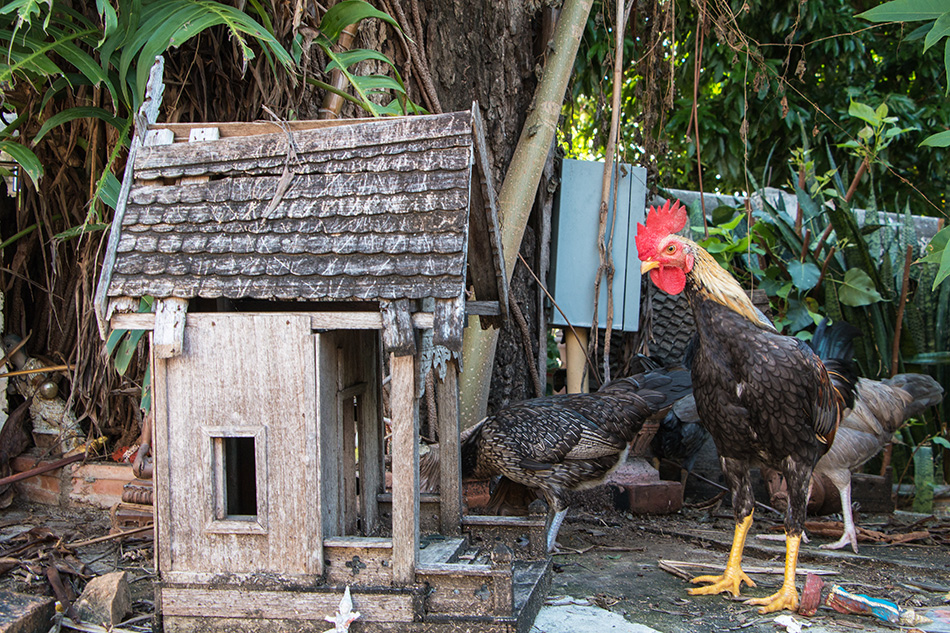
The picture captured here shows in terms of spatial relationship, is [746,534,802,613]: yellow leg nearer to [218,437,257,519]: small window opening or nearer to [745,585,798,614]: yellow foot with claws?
[745,585,798,614]: yellow foot with claws

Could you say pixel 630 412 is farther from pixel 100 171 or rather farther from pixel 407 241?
pixel 100 171

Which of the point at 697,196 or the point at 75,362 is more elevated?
the point at 697,196

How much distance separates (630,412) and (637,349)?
1.56 metres

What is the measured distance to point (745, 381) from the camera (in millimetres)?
3609

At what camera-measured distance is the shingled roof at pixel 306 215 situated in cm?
282

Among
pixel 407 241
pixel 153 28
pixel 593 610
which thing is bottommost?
pixel 593 610

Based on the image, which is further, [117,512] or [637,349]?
[637,349]

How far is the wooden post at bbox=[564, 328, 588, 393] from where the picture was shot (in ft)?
19.5

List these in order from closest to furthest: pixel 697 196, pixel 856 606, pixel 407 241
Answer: pixel 407 241
pixel 856 606
pixel 697 196

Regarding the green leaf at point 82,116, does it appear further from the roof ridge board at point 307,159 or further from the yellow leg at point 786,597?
the yellow leg at point 786,597

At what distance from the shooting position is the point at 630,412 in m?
4.68

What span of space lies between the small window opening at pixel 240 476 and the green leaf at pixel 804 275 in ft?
15.0

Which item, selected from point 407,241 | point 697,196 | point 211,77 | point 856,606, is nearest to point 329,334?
point 407,241

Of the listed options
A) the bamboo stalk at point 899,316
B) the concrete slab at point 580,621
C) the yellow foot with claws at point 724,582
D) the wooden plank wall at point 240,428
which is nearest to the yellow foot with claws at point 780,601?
the yellow foot with claws at point 724,582
